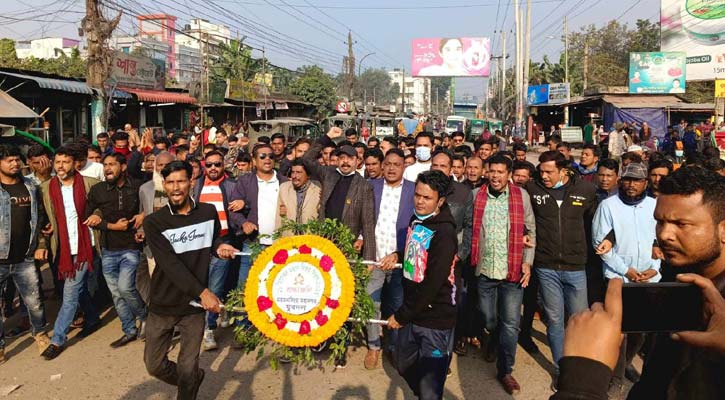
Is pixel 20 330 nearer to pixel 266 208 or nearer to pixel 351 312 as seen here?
pixel 266 208

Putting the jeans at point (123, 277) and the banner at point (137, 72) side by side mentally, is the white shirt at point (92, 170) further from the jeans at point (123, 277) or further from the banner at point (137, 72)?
the banner at point (137, 72)

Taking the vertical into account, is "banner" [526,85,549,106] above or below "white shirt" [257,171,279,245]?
above

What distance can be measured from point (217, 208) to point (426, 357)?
312cm

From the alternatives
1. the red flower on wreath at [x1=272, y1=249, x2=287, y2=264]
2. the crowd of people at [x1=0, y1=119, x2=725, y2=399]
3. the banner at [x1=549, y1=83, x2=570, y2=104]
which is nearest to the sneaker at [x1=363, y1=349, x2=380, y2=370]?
the crowd of people at [x1=0, y1=119, x2=725, y2=399]

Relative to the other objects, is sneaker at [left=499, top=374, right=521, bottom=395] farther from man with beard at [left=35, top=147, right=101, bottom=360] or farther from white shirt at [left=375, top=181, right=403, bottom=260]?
man with beard at [left=35, top=147, right=101, bottom=360]

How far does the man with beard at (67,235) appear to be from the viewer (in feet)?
18.6

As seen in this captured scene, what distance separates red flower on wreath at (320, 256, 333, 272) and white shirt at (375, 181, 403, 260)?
4.65ft

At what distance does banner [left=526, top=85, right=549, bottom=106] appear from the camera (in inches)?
1475

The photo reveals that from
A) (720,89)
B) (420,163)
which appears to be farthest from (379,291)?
(720,89)

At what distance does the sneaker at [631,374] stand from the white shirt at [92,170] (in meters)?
6.20

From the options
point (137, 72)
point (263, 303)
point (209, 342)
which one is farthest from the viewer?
point (137, 72)

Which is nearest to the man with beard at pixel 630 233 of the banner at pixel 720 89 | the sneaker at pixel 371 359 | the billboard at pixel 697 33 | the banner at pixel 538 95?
the sneaker at pixel 371 359

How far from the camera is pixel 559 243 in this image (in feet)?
16.2

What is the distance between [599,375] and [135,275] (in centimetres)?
529
